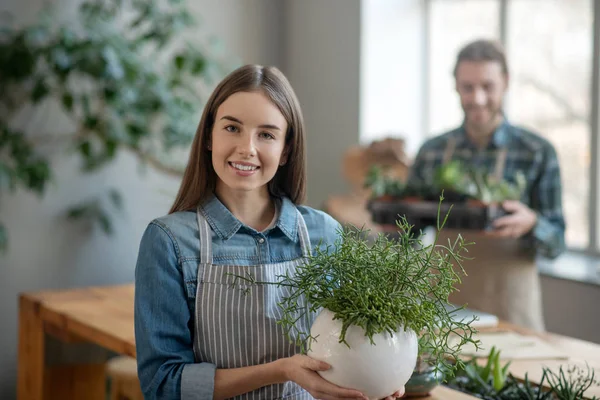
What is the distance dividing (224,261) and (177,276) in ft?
0.33

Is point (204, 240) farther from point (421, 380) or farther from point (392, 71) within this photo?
point (392, 71)

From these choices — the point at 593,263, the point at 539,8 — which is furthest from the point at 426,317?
the point at 539,8

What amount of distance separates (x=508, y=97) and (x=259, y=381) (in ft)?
10.3

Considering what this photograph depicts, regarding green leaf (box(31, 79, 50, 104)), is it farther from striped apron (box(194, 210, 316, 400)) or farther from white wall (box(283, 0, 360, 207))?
striped apron (box(194, 210, 316, 400))

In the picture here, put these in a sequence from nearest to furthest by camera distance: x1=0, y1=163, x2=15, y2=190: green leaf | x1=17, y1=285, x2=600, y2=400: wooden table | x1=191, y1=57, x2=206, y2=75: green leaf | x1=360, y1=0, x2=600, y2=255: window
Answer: x1=17, y1=285, x2=600, y2=400: wooden table, x1=0, y1=163, x2=15, y2=190: green leaf, x1=360, y1=0, x2=600, y2=255: window, x1=191, y1=57, x2=206, y2=75: green leaf

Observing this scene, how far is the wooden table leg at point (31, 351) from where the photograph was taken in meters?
2.74

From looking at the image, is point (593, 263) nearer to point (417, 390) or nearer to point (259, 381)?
point (417, 390)

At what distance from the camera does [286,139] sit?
1624mm

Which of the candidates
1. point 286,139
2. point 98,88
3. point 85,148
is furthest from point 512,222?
point 98,88

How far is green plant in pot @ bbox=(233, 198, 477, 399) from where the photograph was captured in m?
1.26

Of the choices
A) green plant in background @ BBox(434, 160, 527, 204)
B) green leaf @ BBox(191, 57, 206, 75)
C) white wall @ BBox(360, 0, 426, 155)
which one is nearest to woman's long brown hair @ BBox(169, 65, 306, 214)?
green plant in background @ BBox(434, 160, 527, 204)

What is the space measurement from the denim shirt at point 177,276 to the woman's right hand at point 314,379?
20cm

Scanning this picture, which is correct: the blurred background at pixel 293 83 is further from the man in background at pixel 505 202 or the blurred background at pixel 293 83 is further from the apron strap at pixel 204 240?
the apron strap at pixel 204 240

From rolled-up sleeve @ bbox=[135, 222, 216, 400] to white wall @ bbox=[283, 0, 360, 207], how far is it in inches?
119
